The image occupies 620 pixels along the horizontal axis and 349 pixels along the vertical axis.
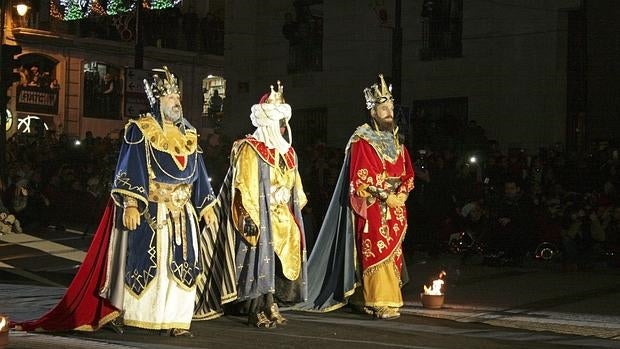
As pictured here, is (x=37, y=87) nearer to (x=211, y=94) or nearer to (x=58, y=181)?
(x=211, y=94)

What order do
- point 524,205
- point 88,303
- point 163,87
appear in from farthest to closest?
point 524,205, point 163,87, point 88,303

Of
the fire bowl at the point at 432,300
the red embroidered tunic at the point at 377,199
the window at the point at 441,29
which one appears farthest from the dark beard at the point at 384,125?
the window at the point at 441,29

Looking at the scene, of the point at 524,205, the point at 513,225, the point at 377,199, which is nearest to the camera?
the point at 377,199

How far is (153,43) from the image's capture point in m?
47.0

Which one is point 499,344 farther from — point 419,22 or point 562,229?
point 419,22

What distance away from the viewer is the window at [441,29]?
26.7 m

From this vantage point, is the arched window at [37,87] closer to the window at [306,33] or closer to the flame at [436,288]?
the window at [306,33]

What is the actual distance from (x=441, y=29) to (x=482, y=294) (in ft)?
45.1

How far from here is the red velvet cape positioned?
1006cm

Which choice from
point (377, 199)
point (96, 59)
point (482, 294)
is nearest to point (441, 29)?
point (482, 294)

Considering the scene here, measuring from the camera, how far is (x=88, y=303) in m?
10.1

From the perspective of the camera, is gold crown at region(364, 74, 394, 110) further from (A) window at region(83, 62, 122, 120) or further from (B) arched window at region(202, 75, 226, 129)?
(A) window at region(83, 62, 122, 120)

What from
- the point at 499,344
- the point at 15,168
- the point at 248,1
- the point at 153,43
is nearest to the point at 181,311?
the point at 499,344

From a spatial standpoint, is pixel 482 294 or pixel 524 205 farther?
pixel 524 205
